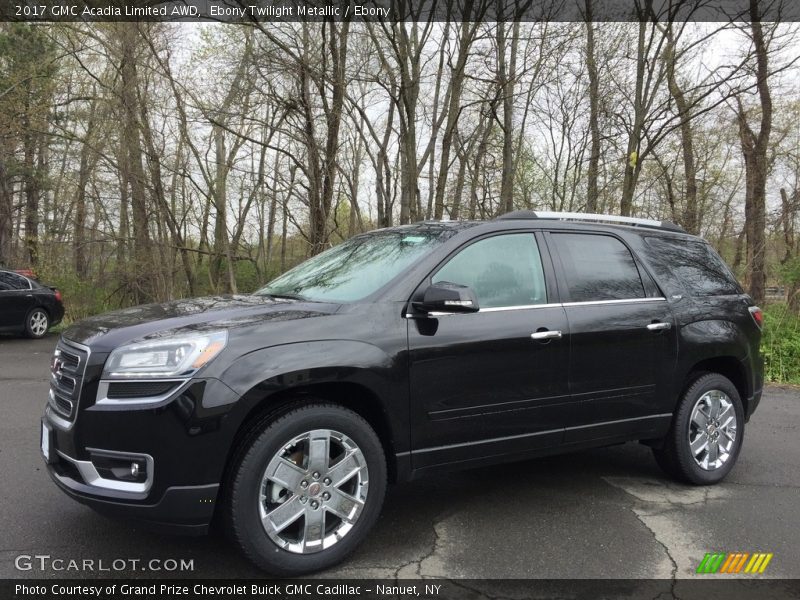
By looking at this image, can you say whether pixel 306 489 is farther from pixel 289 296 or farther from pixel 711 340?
pixel 711 340

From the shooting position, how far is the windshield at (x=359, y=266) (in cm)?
358

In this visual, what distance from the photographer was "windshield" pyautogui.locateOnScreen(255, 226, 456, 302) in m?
3.58

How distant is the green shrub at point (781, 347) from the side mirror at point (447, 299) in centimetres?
832

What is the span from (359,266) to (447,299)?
0.88 meters

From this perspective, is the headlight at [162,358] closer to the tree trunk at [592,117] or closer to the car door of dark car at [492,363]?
the car door of dark car at [492,363]

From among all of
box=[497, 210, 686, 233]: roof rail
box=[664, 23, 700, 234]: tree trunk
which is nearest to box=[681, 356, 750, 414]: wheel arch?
box=[497, 210, 686, 233]: roof rail

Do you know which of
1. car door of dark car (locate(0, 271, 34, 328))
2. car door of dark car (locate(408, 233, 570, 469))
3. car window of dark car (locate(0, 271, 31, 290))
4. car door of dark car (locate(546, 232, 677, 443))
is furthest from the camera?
car window of dark car (locate(0, 271, 31, 290))

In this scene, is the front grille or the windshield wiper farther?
the windshield wiper

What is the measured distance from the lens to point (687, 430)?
4332mm

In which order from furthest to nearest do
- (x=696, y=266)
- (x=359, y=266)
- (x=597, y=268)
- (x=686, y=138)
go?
(x=686, y=138) < (x=696, y=266) < (x=597, y=268) < (x=359, y=266)

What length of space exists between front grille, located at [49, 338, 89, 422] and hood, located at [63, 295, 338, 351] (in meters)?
0.06

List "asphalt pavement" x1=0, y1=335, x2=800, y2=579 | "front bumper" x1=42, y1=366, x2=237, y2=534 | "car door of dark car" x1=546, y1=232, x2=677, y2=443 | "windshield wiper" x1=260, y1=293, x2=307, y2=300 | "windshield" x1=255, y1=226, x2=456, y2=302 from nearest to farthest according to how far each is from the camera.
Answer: "front bumper" x1=42, y1=366, x2=237, y2=534
"asphalt pavement" x1=0, y1=335, x2=800, y2=579
"windshield" x1=255, y1=226, x2=456, y2=302
"windshield wiper" x1=260, y1=293, x2=307, y2=300
"car door of dark car" x1=546, y1=232, x2=677, y2=443

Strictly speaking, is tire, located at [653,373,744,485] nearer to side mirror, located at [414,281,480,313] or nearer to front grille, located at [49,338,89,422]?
side mirror, located at [414,281,480,313]

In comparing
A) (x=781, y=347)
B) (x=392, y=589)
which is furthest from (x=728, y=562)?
(x=781, y=347)
